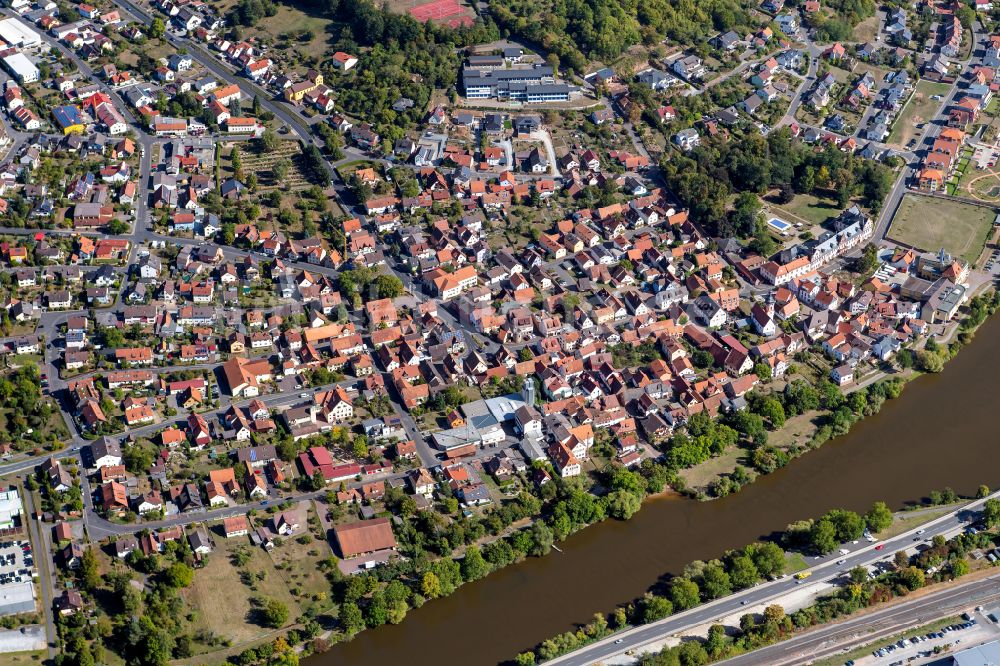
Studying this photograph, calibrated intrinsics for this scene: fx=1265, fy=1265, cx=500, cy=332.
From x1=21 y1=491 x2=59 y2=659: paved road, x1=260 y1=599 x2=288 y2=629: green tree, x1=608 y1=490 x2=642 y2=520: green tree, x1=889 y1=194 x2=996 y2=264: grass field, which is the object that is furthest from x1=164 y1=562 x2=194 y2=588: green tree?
x1=889 y1=194 x2=996 y2=264: grass field

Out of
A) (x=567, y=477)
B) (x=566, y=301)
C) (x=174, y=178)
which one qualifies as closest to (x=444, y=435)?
(x=567, y=477)

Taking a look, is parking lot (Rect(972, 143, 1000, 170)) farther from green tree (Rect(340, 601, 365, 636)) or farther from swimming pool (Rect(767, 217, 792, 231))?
green tree (Rect(340, 601, 365, 636))

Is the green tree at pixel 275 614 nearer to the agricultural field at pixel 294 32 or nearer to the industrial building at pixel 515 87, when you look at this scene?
the industrial building at pixel 515 87

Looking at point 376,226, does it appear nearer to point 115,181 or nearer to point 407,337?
point 407,337

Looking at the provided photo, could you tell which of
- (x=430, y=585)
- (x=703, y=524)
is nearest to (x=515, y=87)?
(x=703, y=524)

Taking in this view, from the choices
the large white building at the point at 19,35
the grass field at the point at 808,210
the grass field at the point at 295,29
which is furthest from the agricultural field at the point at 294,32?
the grass field at the point at 808,210

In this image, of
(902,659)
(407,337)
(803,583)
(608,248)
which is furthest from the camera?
(608,248)

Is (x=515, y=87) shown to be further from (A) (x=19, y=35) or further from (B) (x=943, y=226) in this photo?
(A) (x=19, y=35)
